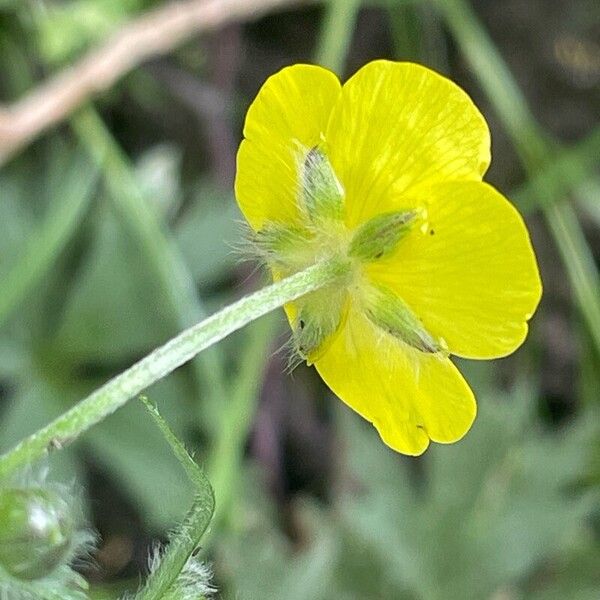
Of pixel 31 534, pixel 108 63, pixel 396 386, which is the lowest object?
pixel 31 534

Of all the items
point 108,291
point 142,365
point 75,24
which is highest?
point 75,24

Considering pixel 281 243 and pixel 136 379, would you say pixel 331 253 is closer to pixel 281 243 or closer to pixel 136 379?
pixel 281 243

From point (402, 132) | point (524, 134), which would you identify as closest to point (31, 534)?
point (402, 132)

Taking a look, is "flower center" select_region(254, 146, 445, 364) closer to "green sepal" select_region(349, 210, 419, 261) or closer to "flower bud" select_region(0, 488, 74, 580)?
A: "green sepal" select_region(349, 210, 419, 261)

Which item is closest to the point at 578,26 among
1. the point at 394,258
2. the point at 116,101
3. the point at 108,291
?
the point at 116,101

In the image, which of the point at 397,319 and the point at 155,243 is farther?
the point at 155,243

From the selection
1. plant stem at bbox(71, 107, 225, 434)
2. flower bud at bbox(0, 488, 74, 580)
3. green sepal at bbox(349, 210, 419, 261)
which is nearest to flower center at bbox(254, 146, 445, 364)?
green sepal at bbox(349, 210, 419, 261)

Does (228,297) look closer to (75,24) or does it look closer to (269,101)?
(75,24)

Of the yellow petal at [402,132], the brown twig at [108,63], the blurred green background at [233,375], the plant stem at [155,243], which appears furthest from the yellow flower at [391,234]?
the brown twig at [108,63]
